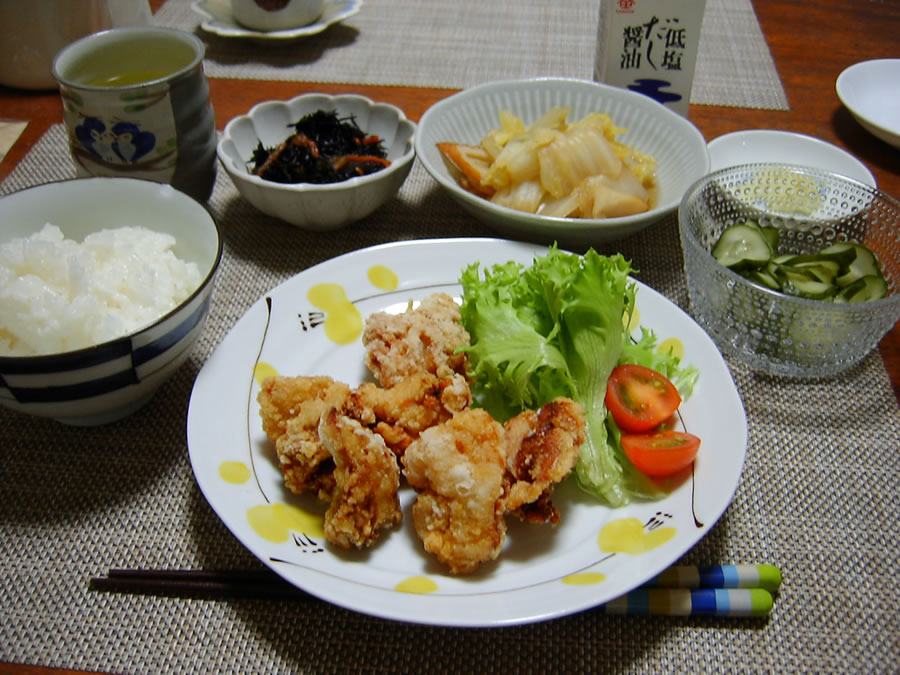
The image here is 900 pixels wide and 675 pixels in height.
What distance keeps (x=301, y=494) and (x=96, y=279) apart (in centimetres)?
81

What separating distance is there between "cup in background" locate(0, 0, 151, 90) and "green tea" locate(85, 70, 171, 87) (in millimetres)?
642

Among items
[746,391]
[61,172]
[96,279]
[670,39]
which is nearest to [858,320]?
[746,391]

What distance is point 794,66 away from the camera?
11.9 feet

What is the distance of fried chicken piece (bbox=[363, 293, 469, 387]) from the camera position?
1.81 m

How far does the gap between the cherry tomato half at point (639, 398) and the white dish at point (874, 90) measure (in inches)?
84.5

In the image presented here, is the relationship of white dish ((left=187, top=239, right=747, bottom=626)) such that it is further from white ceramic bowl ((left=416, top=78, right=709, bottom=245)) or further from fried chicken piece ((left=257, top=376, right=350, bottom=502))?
white ceramic bowl ((left=416, top=78, right=709, bottom=245))

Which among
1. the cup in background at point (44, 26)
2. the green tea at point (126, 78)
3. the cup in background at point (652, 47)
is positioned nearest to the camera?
the green tea at point (126, 78)

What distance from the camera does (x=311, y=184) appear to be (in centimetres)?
237

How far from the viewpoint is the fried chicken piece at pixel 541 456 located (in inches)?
57.4

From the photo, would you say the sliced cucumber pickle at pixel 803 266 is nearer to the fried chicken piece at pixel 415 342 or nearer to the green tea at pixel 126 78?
the fried chicken piece at pixel 415 342

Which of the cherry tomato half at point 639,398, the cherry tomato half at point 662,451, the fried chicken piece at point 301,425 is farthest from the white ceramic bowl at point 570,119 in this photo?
the fried chicken piece at point 301,425

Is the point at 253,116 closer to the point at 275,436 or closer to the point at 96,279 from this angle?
the point at 96,279

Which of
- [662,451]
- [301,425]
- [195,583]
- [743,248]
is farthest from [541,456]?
[743,248]

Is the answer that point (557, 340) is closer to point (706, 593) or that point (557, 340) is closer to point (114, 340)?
point (706, 593)
